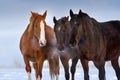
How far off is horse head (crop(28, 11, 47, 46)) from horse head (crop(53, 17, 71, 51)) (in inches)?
12.9

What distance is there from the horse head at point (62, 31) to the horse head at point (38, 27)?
1.07ft

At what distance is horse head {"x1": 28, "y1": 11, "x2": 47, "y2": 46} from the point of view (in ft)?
29.7

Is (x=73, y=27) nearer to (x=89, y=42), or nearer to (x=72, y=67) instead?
(x=89, y=42)

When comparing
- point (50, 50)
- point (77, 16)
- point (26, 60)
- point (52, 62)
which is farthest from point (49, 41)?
point (77, 16)

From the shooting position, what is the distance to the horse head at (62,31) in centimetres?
880

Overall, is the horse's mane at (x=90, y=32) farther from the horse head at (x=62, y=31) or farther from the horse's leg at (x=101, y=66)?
the horse head at (x=62, y=31)

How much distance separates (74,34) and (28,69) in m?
2.53

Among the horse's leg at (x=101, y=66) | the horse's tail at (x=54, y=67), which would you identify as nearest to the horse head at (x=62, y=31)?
the horse's leg at (x=101, y=66)

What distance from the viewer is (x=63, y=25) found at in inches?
363

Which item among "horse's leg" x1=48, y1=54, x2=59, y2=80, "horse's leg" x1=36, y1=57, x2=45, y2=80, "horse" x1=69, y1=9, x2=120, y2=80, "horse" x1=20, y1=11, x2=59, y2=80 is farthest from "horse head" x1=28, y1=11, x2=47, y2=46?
"horse's leg" x1=48, y1=54, x2=59, y2=80

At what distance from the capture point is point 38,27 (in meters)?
9.24

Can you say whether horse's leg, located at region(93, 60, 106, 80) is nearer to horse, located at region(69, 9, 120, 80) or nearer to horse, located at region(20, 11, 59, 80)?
horse, located at region(69, 9, 120, 80)

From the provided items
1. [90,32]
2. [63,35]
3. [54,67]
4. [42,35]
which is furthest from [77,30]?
[54,67]

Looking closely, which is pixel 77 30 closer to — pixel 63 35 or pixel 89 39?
pixel 89 39
